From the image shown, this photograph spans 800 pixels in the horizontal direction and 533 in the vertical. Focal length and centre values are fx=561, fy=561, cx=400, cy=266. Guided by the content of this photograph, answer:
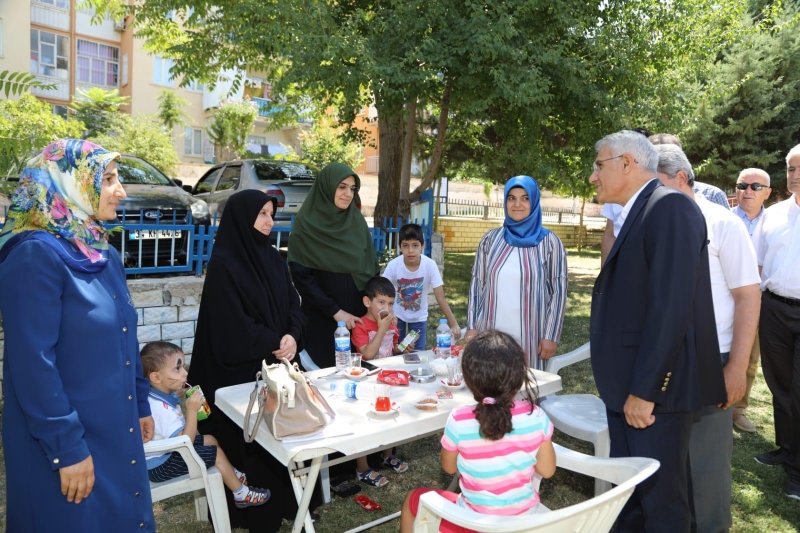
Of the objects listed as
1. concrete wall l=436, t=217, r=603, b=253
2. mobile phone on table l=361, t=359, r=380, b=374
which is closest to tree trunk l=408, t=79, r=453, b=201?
mobile phone on table l=361, t=359, r=380, b=374

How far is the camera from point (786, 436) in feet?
12.7

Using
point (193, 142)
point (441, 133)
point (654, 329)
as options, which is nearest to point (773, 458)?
point (654, 329)

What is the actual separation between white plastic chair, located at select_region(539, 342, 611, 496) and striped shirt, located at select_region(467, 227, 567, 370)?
29 cm

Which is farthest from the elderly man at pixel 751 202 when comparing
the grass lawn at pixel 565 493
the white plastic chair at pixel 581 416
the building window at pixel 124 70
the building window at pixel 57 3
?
the building window at pixel 57 3

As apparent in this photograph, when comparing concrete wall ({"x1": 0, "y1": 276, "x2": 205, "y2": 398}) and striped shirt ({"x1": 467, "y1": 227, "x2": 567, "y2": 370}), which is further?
concrete wall ({"x1": 0, "y1": 276, "x2": 205, "y2": 398})

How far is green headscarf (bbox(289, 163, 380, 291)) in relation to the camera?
380cm

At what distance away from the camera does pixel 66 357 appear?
6.09ft

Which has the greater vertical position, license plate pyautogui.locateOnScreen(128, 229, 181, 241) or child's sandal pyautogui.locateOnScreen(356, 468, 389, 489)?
license plate pyautogui.locateOnScreen(128, 229, 181, 241)

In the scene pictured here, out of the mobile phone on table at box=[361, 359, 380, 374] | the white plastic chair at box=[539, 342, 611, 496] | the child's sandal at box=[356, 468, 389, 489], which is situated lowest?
the child's sandal at box=[356, 468, 389, 489]

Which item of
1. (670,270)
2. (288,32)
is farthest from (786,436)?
(288,32)

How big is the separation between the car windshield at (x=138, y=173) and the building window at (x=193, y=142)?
2020 cm

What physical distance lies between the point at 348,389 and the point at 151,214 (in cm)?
457

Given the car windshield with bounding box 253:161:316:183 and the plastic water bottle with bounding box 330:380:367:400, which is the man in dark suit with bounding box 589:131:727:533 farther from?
the car windshield with bounding box 253:161:316:183

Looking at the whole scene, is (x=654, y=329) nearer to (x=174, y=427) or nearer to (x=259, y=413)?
(x=259, y=413)
